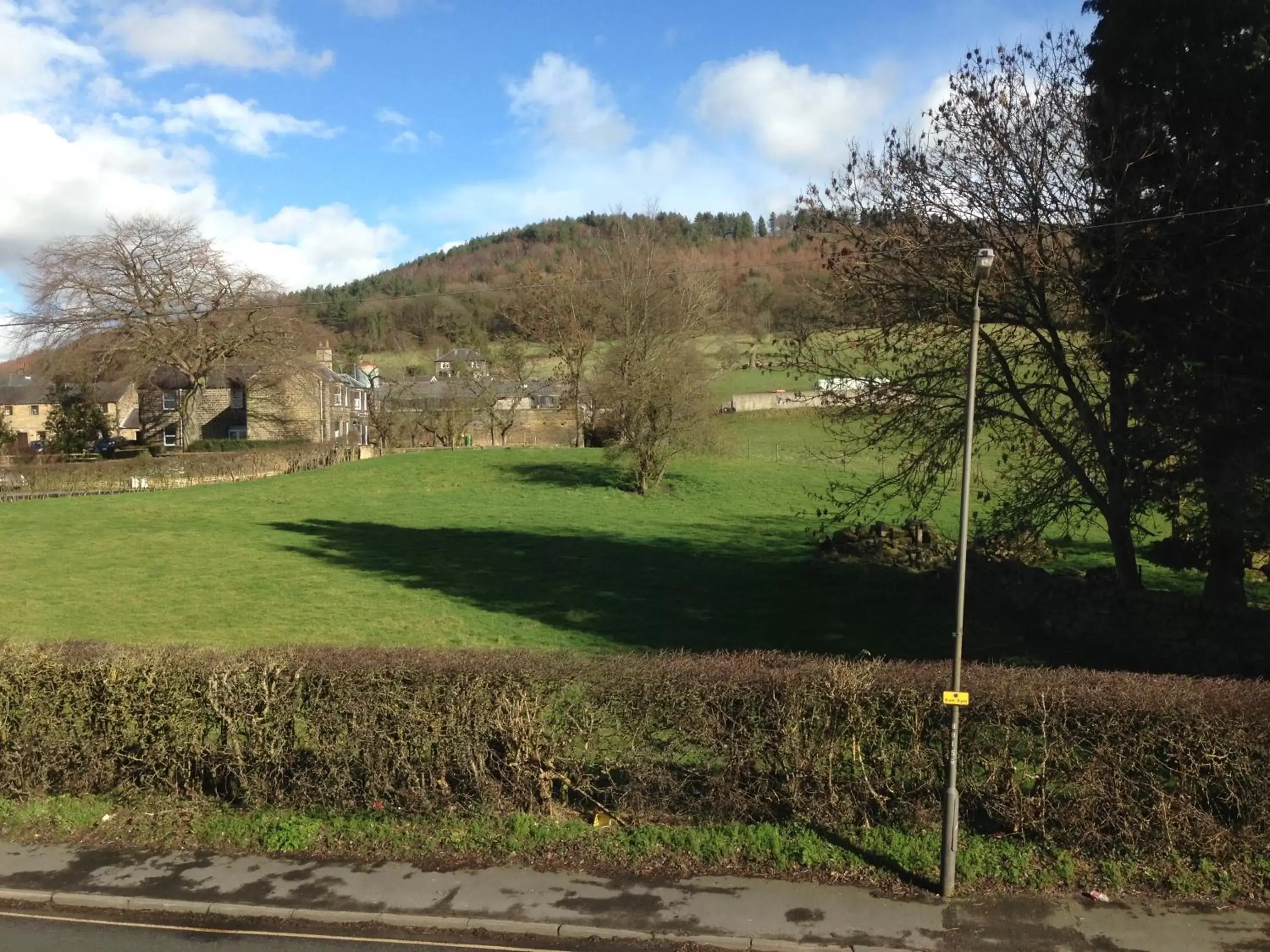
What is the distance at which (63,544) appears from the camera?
26.2 m

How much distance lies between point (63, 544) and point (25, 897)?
23094 mm

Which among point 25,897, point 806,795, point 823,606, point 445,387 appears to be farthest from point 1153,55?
point 445,387

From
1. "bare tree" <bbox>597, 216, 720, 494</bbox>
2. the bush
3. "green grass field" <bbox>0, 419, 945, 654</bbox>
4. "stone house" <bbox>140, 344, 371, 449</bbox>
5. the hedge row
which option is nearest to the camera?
the hedge row

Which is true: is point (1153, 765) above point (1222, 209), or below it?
below

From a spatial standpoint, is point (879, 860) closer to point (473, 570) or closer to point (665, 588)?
point (665, 588)

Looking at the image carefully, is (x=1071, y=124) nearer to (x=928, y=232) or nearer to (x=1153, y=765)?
(x=928, y=232)

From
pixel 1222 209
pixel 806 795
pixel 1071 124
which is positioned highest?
pixel 1071 124

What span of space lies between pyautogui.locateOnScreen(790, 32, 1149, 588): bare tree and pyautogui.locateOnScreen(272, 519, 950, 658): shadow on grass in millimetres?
2359

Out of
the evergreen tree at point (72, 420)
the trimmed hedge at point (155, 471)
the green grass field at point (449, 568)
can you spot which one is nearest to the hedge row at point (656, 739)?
the green grass field at point (449, 568)

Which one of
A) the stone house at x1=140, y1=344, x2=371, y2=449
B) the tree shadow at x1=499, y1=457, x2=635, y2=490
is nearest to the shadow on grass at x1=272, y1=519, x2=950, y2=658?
the tree shadow at x1=499, y1=457, x2=635, y2=490

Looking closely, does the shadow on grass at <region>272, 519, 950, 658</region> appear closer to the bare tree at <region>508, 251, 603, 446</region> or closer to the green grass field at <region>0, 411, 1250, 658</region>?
the green grass field at <region>0, 411, 1250, 658</region>

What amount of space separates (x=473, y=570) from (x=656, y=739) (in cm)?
1537

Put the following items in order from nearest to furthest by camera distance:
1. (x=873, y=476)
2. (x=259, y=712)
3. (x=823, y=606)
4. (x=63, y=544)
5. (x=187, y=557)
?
(x=259, y=712)
(x=823, y=606)
(x=187, y=557)
(x=63, y=544)
(x=873, y=476)

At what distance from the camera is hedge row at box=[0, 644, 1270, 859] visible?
673 cm
